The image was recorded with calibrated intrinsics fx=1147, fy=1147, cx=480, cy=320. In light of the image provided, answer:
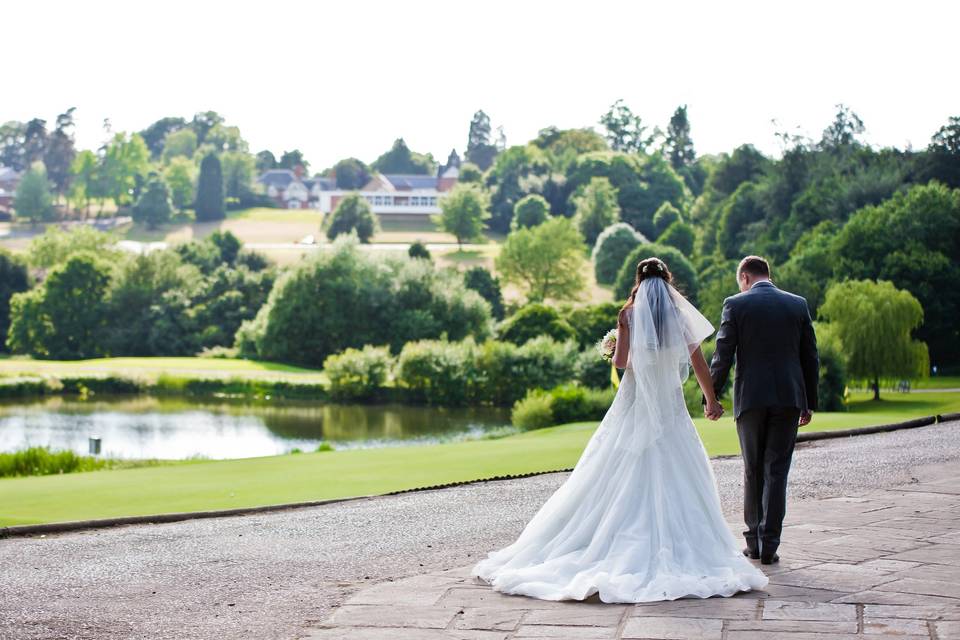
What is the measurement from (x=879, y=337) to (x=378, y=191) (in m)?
112

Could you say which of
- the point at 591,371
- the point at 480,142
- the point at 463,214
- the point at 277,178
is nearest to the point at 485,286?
the point at 591,371

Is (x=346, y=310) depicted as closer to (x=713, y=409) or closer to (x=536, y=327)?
Result: (x=536, y=327)

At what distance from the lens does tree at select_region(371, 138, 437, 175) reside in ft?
591

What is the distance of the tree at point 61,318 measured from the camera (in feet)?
241

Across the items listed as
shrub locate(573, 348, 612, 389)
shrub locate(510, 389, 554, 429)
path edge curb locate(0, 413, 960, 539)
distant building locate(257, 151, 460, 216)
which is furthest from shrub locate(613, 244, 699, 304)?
distant building locate(257, 151, 460, 216)

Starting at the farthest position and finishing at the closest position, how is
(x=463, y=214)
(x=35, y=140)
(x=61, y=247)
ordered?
(x=35, y=140) → (x=463, y=214) → (x=61, y=247)

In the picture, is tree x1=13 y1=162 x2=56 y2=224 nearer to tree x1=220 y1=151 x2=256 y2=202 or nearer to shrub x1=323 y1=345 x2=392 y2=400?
tree x1=220 y1=151 x2=256 y2=202

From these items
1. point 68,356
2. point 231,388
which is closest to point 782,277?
point 231,388

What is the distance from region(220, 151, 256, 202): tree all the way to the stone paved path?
139 meters

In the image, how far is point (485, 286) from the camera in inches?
3031

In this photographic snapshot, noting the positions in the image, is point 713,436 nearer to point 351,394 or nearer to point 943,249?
point 351,394

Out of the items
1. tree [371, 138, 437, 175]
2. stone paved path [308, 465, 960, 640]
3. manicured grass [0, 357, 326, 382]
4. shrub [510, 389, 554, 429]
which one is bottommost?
manicured grass [0, 357, 326, 382]

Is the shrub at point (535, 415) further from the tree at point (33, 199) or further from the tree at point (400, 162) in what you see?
the tree at point (400, 162)

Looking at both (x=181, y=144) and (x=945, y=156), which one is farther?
(x=181, y=144)
